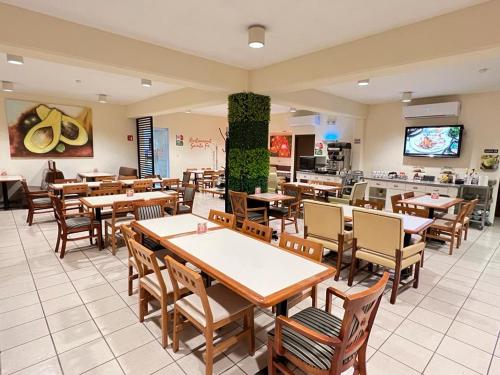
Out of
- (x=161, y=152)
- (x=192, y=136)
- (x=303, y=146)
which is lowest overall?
(x=161, y=152)

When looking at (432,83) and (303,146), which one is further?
(303,146)

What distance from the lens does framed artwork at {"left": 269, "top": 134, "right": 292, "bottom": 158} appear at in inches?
452

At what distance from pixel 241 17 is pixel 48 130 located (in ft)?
23.5

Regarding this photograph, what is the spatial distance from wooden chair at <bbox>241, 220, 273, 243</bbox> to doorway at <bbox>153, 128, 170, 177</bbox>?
8298 mm

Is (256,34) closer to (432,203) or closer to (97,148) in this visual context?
(432,203)

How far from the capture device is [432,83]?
5.40 m

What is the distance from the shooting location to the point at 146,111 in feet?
26.5

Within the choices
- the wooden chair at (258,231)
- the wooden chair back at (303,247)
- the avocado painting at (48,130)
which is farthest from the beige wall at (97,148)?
the wooden chair back at (303,247)

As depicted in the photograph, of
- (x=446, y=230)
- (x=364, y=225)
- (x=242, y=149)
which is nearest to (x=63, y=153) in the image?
(x=242, y=149)

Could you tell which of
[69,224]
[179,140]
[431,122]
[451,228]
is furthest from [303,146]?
[69,224]

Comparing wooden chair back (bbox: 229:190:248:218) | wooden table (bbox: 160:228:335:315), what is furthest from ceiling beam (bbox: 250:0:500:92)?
wooden table (bbox: 160:228:335:315)

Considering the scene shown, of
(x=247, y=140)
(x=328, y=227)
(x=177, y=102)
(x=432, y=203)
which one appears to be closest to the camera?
(x=328, y=227)

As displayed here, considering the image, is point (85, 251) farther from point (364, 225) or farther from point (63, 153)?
point (63, 153)

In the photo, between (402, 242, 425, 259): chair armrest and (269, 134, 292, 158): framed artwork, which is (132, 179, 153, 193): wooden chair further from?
(269, 134, 292, 158): framed artwork
